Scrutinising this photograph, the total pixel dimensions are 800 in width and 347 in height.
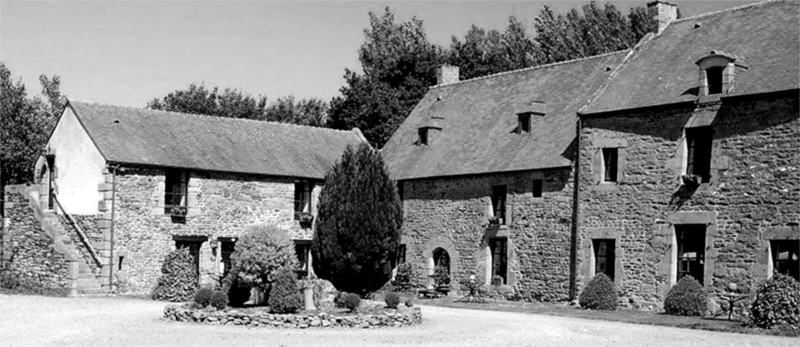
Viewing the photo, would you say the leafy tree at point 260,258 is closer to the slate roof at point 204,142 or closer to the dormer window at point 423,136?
the slate roof at point 204,142

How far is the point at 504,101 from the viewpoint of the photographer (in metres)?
39.8

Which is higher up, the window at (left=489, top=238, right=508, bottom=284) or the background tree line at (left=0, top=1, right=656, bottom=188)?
the background tree line at (left=0, top=1, right=656, bottom=188)

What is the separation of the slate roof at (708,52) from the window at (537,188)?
10.6ft

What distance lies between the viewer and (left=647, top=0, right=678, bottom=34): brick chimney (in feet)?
113

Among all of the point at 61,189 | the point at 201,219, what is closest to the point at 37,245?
the point at 61,189

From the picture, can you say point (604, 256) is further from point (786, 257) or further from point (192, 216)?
point (192, 216)

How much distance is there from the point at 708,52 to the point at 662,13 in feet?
14.0

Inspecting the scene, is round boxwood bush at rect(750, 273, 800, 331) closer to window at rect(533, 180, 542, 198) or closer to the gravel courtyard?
the gravel courtyard

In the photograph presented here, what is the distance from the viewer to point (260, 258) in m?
24.7

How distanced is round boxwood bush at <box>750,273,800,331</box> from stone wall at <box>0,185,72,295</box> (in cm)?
2112

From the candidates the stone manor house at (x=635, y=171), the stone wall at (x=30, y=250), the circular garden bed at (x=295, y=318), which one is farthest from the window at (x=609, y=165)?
the stone wall at (x=30, y=250)

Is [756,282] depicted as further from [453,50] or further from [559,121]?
[453,50]

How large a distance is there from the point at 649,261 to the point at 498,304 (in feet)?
15.6

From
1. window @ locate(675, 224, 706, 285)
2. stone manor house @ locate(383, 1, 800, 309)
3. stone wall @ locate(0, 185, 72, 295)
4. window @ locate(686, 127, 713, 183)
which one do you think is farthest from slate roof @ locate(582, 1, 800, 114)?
stone wall @ locate(0, 185, 72, 295)
